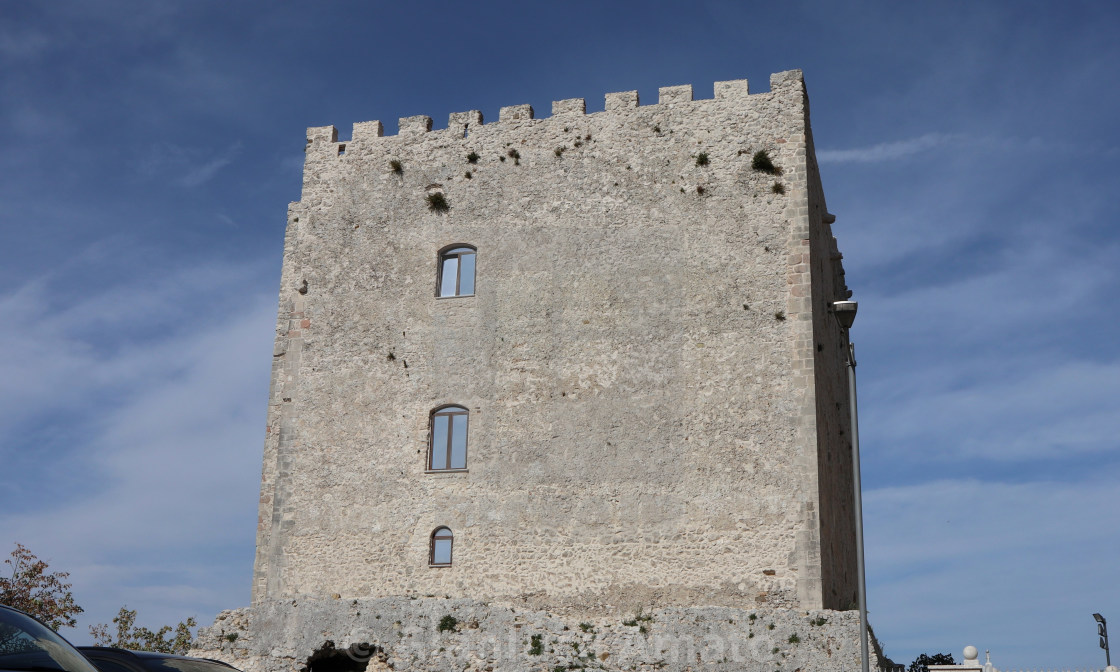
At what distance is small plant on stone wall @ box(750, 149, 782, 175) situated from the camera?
21.9 metres

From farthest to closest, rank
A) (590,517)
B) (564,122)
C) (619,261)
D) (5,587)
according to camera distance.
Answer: (5,587), (564,122), (619,261), (590,517)

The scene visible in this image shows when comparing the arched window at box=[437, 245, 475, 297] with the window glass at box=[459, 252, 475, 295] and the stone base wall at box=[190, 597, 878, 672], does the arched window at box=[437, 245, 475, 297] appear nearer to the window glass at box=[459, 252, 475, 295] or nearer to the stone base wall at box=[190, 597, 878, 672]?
the window glass at box=[459, 252, 475, 295]

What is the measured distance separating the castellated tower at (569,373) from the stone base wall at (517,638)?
0.24m

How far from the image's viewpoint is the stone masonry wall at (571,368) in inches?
797

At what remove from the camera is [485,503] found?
70.5 feet

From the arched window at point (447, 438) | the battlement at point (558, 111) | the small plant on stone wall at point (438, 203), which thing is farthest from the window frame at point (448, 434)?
the battlement at point (558, 111)

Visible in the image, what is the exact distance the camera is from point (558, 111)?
2395cm

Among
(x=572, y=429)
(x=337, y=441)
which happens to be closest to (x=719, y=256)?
(x=572, y=429)

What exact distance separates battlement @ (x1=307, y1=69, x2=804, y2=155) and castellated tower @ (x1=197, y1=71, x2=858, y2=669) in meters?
0.07

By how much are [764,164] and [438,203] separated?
7443 mm

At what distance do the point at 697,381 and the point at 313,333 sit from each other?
29.8ft

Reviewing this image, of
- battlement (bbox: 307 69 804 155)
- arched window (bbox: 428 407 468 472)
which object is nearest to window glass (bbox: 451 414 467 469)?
arched window (bbox: 428 407 468 472)

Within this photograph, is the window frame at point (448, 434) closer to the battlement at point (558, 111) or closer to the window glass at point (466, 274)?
the window glass at point (466, 274)

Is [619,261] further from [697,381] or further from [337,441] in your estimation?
[337,441]
